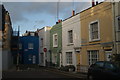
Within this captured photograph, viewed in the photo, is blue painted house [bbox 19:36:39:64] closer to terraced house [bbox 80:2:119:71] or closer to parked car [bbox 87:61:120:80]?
terraced house [bbox 80:2:119:71]

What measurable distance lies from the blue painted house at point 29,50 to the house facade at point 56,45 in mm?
11394

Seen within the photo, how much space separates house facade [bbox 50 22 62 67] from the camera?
3238 centimetres

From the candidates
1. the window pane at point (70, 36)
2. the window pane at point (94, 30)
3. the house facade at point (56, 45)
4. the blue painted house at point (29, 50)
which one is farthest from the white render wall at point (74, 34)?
the blue painted house at point (29, 50)

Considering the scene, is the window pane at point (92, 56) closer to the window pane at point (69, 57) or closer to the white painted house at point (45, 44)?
the window pane at point (69, 57)

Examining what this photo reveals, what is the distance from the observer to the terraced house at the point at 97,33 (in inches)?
799

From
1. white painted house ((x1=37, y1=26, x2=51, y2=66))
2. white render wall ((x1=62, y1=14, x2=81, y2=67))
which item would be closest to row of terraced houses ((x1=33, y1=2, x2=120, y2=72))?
white render wall ((x1=62, y1=14, x2=81, y2=67))

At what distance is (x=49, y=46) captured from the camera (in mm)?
37594

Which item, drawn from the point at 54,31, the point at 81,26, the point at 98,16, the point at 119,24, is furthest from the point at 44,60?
the point at 119,24

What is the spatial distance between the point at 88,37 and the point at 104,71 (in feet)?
28.2

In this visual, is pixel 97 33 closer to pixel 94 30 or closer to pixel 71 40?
pixel 94 30

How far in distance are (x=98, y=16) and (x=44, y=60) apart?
19.4 meters

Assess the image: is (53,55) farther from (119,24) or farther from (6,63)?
(119,24)

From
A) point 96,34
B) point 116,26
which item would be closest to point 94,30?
point 96,34

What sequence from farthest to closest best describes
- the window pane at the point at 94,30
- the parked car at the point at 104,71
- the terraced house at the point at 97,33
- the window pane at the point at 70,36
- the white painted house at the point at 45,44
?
1. the white painted house at the point at 45,44
2. the window pane at the point at 70,36
3. the window pane at the point at 94,30
4. the terraced house at the point at 97,33
5. the parked car at the point at 104,71
